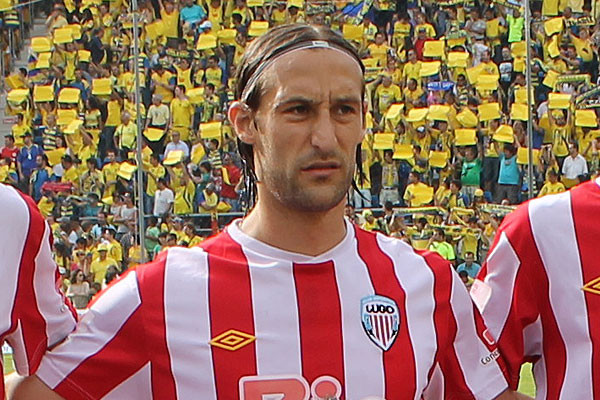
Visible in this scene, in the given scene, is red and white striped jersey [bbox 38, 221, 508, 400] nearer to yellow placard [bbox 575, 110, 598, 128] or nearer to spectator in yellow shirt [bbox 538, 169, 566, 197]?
spectator in yellow shirt [bbox 538, 169, 566, 197]

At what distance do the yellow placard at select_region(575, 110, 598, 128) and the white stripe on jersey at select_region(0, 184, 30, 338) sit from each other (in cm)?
1167

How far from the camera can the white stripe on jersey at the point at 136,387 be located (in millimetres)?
2457

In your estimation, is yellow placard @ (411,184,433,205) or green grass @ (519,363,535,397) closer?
green grass @ (519,363,535,397)

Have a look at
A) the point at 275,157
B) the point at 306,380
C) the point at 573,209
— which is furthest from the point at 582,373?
the point at 275,157

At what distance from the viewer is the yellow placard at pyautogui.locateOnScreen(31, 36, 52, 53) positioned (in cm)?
1666

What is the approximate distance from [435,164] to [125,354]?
1161 cm

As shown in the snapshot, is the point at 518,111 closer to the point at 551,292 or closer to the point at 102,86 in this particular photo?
the point at 102,86

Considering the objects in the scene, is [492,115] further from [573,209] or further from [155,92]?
[573,209]

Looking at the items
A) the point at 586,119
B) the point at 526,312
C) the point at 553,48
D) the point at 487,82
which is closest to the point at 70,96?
the point at 487,82

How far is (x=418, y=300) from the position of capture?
2.57m

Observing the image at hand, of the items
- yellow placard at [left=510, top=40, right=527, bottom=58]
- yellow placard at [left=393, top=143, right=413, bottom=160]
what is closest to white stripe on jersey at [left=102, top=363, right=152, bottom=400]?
yellow placard at [left=393, top=143, right=413, bottom=160]

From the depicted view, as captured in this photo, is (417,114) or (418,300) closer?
(418,300)

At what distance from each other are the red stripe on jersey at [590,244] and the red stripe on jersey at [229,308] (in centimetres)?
79

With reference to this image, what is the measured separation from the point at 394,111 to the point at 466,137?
1187 millimetres
